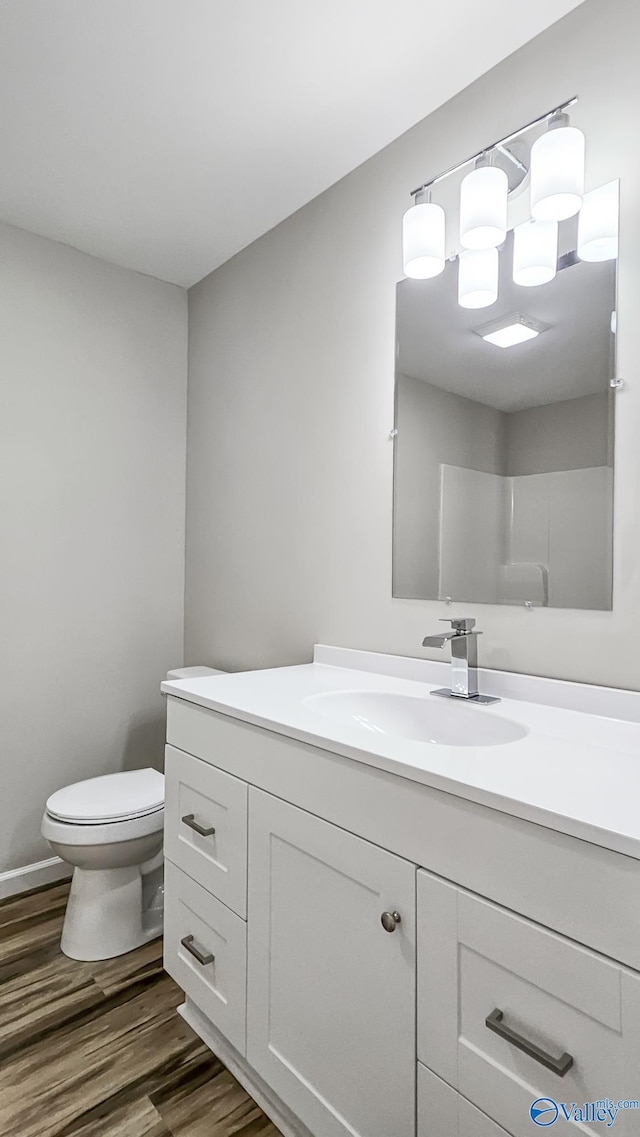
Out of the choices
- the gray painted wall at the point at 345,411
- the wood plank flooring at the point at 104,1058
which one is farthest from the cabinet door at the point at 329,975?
the gray painted wall at the point at 345,411

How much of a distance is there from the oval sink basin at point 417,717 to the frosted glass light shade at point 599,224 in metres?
0.97

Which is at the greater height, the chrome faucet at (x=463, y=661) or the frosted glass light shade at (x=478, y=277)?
the frosted glass light shade at (x=478, y=277)

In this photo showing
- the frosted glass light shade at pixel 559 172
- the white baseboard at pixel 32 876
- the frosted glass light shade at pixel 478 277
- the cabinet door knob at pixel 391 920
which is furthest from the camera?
the white baseboard at pixel 32 876

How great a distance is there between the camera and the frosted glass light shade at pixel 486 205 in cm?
138

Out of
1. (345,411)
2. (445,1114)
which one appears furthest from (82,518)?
(445,1114)

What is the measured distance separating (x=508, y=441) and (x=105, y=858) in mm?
1566

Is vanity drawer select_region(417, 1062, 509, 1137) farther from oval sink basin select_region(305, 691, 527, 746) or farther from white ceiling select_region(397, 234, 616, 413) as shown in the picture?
white ceiling select_region(397, 234, 616, 413)

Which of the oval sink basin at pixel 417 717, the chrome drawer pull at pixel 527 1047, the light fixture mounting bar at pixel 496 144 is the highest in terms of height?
the light fixture mounting bar at pixel 496 144

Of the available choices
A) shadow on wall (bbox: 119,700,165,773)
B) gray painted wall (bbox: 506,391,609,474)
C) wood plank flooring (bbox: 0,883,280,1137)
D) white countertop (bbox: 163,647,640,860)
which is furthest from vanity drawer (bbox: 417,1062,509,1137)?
shadow on wall (bbox: 119,700,165,773)

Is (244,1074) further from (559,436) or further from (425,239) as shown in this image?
(425,239)

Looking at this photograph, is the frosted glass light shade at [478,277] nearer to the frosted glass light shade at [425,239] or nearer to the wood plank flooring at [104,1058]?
the frosted glass light shade at [425,239]

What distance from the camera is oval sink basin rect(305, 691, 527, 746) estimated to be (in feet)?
4.26

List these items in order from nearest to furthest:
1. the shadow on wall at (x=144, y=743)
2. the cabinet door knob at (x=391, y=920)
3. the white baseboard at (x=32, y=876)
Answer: the cabinet door knob at (x=391, y=920), the white baseboard at (x=32, y=876), the shadow on wall at (x=144, y=743)

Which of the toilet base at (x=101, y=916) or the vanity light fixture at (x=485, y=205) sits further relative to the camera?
the toilet base at (x=101, y=916)
